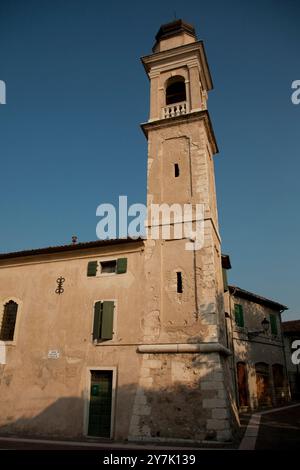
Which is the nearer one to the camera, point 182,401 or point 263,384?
point 182,401

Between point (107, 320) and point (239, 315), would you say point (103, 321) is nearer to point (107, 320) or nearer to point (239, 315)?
point (107, 320)

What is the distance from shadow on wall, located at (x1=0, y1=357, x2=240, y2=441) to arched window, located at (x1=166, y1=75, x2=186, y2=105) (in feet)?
44.0

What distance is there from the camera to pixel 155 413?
33.7 ft

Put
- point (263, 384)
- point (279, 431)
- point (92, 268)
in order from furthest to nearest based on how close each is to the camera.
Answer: point (263, 384) → point (92, 268) → point (279, 431)

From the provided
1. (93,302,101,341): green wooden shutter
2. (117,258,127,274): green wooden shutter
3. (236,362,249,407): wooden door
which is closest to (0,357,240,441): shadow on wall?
(93,302,101,341): green wooden shutter

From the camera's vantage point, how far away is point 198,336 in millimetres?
11000

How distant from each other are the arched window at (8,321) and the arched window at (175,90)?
13.0 m

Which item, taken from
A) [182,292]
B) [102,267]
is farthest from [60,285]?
[182,292]

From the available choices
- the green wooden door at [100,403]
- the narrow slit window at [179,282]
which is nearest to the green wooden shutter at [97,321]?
the green wooden door at [100,403]

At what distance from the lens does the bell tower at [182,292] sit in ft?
33.1

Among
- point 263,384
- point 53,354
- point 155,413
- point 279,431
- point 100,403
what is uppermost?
point 53,354

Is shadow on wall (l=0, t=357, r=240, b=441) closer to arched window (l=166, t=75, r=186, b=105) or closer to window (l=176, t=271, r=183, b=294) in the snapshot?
window (l=176, t=271, r=183, b=294)

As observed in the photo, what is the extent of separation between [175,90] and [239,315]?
45.8 feet

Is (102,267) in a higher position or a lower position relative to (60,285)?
higher
